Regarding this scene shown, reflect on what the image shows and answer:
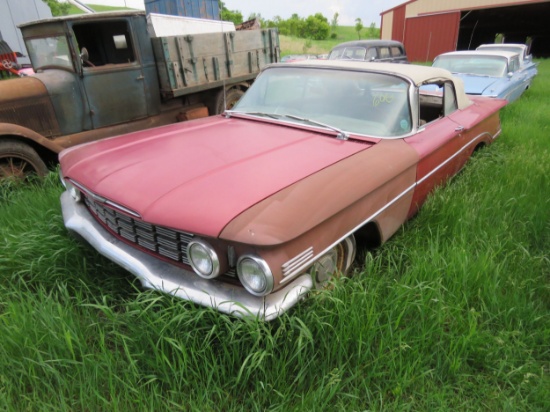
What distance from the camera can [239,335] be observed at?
1.93 metres

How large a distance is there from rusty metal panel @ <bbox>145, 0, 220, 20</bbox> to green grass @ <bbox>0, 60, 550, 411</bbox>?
9.45m

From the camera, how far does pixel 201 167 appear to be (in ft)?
7.16

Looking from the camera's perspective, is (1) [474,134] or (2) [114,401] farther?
(1) [474,134]

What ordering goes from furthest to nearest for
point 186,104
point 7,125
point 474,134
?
1. point 186,104
2. point 474,134
3. point 7,125

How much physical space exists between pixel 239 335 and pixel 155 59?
4578 millimetres

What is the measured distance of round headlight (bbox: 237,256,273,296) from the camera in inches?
64.2

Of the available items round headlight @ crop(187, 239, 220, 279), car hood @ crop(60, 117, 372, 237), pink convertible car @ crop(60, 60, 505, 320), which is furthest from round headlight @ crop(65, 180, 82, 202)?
round headlight @ crop(187, 239, 220, 279)

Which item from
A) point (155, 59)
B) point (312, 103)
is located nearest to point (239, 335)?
point (312, 103)

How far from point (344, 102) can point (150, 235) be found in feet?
5.75

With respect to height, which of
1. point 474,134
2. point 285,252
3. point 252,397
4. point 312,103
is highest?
point 312,103

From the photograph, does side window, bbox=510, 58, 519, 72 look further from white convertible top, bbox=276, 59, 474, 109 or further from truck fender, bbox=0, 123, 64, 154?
truck fender, bbox=0, 123, 64, 154

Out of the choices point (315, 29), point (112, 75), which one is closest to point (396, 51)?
point (112, 75)

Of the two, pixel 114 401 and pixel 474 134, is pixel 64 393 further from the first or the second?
pixel 474 134

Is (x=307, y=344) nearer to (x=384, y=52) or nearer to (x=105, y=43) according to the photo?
(x=105, y=43)
